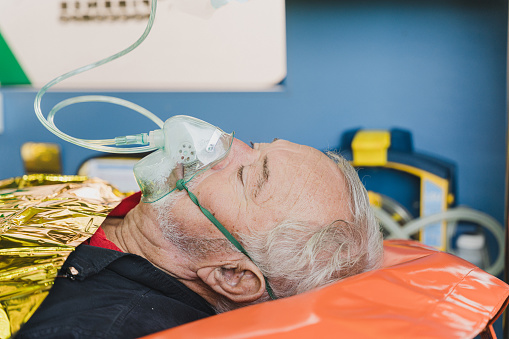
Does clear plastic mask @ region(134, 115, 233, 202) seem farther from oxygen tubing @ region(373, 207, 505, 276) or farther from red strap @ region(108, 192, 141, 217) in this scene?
oxygen tubing @ region(373, 207, 505, 276)

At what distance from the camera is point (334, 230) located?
3.74 ft

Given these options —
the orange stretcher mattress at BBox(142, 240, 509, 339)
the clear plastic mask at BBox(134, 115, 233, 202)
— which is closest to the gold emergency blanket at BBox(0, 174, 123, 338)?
the clear plastic mask at BBox(134, 115, 233, 202)

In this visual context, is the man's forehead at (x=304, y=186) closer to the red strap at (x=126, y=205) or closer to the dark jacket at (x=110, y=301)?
the dark jacket at (x=110, y=301)

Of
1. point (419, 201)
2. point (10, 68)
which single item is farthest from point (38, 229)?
point (10, 68)

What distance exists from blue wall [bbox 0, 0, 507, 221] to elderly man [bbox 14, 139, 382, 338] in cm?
90

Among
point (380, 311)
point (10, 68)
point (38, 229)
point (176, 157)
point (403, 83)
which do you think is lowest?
point (380, 311)

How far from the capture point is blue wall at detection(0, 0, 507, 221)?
1919 mm

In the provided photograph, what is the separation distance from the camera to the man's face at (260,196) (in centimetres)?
115

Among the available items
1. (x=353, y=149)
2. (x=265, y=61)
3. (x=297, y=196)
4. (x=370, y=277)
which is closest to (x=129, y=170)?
(x=265, y=61)

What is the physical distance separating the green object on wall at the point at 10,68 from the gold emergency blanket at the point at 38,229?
42.2 inches

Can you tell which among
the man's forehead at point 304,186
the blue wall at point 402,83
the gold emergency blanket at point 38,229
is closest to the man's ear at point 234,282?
the man's forehead at point 304,186

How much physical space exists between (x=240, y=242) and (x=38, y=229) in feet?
1.47

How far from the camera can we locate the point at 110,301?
1.01 m

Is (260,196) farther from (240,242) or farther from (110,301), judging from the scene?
(110,301)
